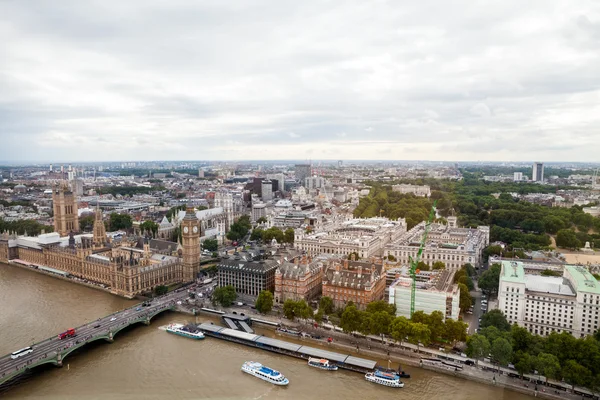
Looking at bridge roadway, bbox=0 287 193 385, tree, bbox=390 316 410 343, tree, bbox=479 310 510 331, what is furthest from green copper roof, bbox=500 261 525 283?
bridge roadway, bbox=0 287 193 385

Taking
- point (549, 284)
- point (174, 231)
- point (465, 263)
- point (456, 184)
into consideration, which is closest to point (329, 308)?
point (549, 284)

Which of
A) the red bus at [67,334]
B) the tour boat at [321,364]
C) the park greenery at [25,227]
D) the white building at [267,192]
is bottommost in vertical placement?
the tour boat at [321,364]

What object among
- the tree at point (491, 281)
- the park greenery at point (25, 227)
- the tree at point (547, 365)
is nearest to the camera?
the tree at point (547, 365)

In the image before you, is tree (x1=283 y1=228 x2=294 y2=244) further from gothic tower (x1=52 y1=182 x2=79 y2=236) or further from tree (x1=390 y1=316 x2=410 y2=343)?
tree (x1=390 y1=316 x2=410 y2=343)

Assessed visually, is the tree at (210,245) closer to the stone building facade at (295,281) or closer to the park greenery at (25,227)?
the stone building facade at (295,281)

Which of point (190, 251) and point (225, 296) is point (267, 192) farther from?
point (225, 296)

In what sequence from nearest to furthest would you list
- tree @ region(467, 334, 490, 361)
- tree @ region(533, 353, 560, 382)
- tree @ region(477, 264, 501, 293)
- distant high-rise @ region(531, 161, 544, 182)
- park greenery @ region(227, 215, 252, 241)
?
1. tree @ region(533, 353, 560, 382)
2. tree @ region(467, 334, 490, 361)
3. tree @ region(477, 264, 501, 293)
4. park greenery @ region(227, 215, 252, 241)
5. distant high-rise @ region(531, 161, 544, 182)

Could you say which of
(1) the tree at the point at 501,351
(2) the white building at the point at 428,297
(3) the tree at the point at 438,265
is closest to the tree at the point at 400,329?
(2) the white building at the point at 428,297
